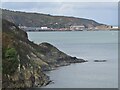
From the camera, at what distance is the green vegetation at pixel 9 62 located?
26.9m

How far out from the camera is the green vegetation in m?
26.9

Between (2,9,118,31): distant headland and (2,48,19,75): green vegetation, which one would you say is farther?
(2,9,118,31): distant headland

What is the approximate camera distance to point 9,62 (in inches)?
1085

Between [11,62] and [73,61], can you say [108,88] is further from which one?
[73,61]

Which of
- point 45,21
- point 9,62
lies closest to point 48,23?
point 45,21

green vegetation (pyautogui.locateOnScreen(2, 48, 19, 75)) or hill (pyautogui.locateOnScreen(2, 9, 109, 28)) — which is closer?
green vegetation (pyautogui.locateOnScreen(2, 48, 19, 75))

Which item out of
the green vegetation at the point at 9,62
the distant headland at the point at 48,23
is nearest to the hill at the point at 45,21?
the distant headland at the point at 48,23

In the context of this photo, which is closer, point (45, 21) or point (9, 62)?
point (9, 62)

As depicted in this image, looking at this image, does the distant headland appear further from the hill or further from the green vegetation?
the green vegetation

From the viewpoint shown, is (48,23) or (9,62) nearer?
(9,62)

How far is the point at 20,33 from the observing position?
1850 inches

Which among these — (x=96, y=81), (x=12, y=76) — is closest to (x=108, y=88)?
(x=96, y=81)

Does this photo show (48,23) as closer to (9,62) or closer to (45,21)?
(45,21)

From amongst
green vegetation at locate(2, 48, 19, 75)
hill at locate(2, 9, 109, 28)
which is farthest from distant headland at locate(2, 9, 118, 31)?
green vegetation at locate(2, 48, 19, 75)
